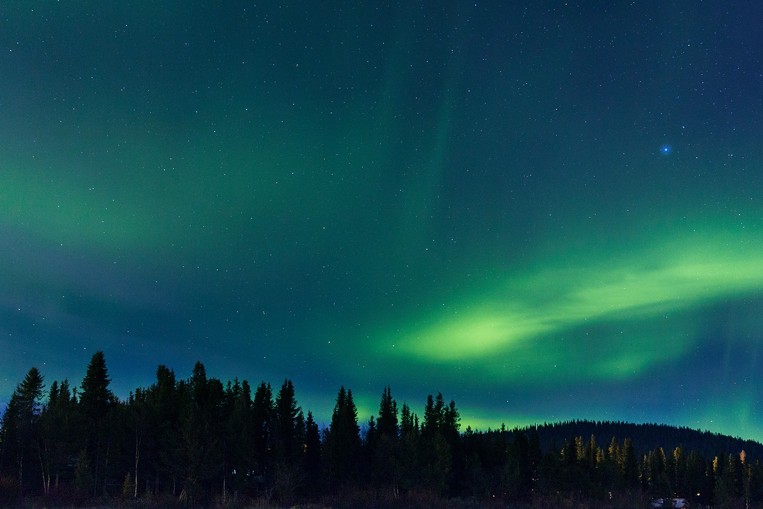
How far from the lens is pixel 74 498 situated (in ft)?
144

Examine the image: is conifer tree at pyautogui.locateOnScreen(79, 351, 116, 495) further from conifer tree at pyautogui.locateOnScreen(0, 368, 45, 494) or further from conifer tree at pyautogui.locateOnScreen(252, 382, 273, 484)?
conifer tree at pyautogui.locateOnScreen(252, 382, 273, 484)

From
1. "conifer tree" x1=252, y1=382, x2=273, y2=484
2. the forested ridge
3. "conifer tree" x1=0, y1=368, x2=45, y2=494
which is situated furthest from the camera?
"conifer tree" x1=252, y1=382, x2=273, y2=484

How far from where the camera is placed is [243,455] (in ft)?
221

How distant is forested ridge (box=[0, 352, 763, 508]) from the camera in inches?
2207

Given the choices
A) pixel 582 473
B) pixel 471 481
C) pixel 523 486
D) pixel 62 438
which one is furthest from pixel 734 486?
pixel 62 438

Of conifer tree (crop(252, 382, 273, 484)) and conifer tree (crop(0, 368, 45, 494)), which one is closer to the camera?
conifer tree (crop(0, 368, 45, 494))

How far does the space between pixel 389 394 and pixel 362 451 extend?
16513mm

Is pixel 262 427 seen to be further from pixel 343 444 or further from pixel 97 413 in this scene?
pixel 97 413

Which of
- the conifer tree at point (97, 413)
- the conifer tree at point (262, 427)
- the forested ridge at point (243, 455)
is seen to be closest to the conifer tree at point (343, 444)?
the forested ridge at point (243, 455)

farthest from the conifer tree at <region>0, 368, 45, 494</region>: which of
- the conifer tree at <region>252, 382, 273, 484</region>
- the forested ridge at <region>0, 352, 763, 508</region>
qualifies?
the conifer tree at <region>252, 382, 273, 484</region>

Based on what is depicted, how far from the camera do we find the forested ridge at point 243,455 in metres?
56.1

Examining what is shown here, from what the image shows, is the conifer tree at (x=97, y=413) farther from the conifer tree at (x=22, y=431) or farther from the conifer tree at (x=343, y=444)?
the conifer tree at (x=343, y=444)

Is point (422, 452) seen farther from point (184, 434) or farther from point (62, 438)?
point (62, 438)

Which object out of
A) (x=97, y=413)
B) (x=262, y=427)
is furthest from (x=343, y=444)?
(x=97, y=413)
